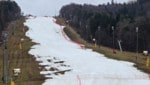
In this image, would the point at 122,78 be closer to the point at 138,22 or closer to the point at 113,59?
the point at 113,59

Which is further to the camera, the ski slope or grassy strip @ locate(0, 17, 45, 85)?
grassy strip @ locate(0, 17, 45, 85)

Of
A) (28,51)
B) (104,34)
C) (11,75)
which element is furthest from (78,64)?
(104,34)

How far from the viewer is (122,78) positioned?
45562 millimetres

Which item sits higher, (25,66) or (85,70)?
(85,70)

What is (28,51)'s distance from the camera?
75.0 meters

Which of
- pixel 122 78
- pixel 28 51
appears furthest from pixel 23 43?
pixel 122 78

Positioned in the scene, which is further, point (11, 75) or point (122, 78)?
point (11, 75)

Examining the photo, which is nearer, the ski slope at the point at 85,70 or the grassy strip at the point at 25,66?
the ski slope at the point at 85,70

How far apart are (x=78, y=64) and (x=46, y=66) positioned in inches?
141

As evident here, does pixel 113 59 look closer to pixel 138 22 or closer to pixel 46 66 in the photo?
A: pixel 46 66

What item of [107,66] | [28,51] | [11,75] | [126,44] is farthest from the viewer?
[126,44]

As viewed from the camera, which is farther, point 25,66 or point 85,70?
point 25,66

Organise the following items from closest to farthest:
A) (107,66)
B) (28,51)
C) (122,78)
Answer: (122,78) → (107,66) → (28,51)

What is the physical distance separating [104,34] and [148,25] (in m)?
11.8
